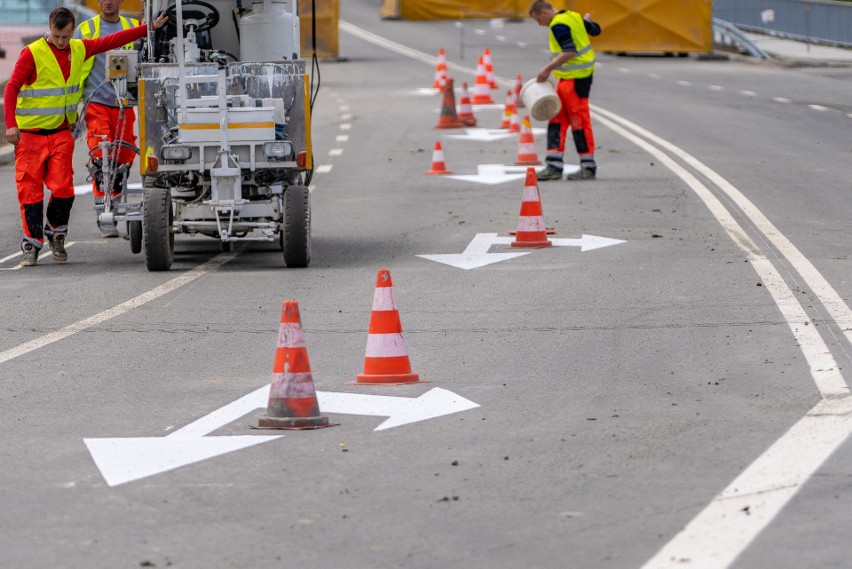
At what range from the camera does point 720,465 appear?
21.6 ft

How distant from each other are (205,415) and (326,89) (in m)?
30.0

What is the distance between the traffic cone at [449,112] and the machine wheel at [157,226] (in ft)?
46.3

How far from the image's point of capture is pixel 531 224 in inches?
549

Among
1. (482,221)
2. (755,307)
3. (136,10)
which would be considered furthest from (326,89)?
(755,307)

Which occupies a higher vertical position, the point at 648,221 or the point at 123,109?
the point at 123,109

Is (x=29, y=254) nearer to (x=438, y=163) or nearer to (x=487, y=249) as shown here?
(x=487, y=249)

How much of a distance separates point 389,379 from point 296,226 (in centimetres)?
438

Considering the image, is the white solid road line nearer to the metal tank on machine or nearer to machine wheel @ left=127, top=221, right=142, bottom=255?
the metal tank on machine

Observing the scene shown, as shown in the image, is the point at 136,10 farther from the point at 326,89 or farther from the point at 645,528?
the point at 645,528

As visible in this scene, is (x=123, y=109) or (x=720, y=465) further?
(x=123, y=109)

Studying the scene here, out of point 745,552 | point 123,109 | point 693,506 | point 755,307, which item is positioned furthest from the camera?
point 123,109

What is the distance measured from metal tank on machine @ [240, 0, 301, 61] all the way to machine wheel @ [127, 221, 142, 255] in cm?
178

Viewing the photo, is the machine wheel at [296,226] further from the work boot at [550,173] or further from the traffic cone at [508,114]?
the traffic cone at [508,114]

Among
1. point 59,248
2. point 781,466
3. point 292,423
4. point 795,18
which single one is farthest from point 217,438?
point 795,18
